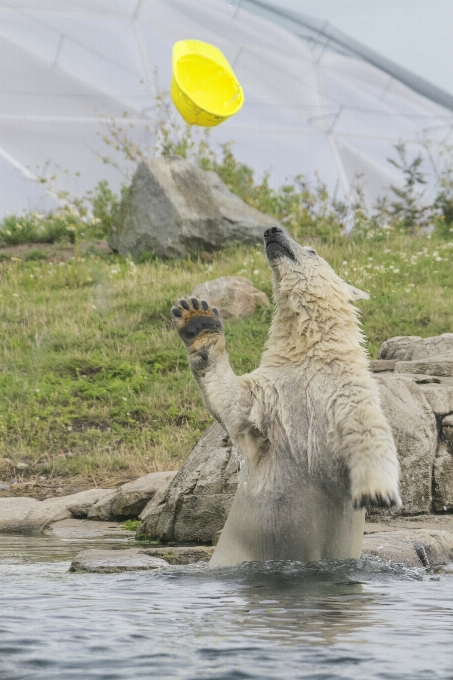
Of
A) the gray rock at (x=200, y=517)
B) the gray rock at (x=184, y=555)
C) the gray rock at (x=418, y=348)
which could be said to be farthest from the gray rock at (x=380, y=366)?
the gray rock at (x=184, y=555)

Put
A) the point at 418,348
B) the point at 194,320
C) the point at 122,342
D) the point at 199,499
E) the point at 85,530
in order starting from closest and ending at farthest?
1. the point at 194,320
2. the point at 199,499
3. the point at 85,530
4. the point at 418,348
5. the point at 122,342

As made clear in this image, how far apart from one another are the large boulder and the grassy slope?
449 millimetres

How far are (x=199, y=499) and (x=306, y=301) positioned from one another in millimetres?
2611

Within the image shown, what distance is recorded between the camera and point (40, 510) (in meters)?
8.52

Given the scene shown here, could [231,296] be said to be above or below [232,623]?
above

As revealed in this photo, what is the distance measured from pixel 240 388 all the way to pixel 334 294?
866 millimetres

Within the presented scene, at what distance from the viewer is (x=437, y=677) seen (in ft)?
9.41

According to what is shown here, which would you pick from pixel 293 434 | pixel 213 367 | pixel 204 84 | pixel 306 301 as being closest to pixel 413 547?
pixel 293 434

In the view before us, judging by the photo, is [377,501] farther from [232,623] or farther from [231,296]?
[231,296]

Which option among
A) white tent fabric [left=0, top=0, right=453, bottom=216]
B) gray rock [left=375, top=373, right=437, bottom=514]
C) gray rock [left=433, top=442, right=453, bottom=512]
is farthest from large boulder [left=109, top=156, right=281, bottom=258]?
gray rock [left=433, top=442, right=453, bottom=512]

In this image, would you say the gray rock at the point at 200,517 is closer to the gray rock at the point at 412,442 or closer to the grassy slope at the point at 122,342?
A: the gray rock at the point at 412,442

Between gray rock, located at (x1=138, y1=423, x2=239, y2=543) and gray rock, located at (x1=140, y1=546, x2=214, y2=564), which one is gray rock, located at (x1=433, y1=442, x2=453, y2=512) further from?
gray rock, located at (x1=140, y1=546, x2=214, y2=564)

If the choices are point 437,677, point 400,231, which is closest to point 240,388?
point 437,677

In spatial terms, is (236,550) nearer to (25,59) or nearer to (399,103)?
(25,59)
